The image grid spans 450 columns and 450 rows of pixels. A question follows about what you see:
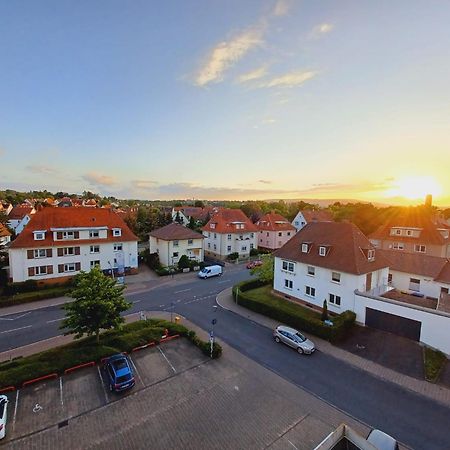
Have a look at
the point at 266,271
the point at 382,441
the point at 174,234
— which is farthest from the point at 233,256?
the point at 382,441

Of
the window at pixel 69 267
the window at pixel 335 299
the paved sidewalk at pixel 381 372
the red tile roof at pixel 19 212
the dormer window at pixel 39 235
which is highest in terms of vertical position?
the red tile roof at pixel 19 212

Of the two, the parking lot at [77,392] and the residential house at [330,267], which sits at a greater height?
the residential house at [330,267]

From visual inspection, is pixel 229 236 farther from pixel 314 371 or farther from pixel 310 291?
pixel 314 371

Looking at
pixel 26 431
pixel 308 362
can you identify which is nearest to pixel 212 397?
pixel 308 362

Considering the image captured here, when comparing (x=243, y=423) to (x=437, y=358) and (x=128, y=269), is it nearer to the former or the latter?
(x=437, y=358)

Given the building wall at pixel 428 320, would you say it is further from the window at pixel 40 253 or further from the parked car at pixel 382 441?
the window at pixel 40 253

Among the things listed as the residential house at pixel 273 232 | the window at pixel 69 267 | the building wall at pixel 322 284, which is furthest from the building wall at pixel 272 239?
the window at pixel 69 267
